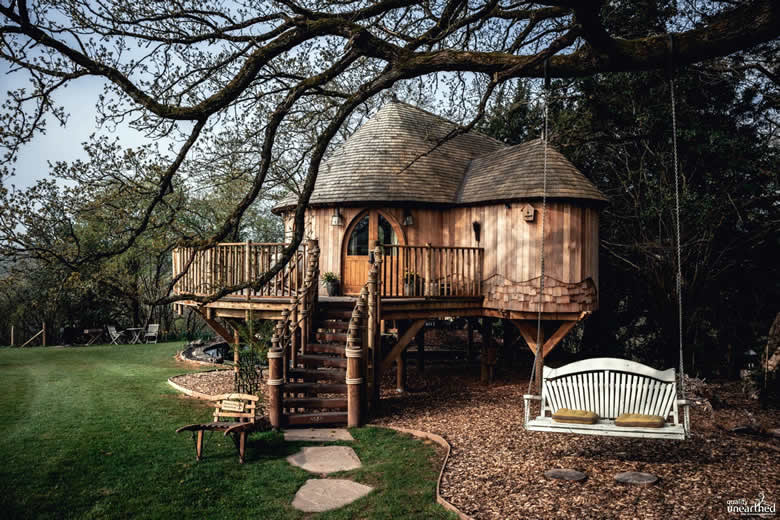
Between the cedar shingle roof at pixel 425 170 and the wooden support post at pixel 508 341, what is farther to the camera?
the wooden support post at pixel 508 341

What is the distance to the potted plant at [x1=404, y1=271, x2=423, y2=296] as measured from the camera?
11.2 meters

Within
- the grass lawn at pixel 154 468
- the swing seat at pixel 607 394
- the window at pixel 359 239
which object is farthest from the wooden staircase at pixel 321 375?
the swing seat at pixel 607 394

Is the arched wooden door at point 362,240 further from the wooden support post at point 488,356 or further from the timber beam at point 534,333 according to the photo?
the timber beam at point 534,333

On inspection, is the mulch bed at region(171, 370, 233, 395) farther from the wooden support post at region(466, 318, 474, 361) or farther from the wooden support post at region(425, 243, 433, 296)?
the wooden support post at region(466, 318, 474, 361)

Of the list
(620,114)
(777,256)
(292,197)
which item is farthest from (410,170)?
(777,256)

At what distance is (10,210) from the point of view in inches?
227

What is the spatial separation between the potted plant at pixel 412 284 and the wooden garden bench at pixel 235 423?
394cm

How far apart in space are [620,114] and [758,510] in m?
12.1

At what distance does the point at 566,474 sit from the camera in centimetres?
620

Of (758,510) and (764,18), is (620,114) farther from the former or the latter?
(758,510)

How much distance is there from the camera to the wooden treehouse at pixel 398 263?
398 inches

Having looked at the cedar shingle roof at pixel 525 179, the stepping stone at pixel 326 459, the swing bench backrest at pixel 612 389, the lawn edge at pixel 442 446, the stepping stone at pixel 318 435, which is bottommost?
the stepping stone at pixel 318 435

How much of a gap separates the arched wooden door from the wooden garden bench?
208 inches

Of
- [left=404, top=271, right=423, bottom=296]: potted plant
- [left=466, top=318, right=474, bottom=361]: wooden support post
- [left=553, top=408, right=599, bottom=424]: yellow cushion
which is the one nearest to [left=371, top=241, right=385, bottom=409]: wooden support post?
[left=404, top=271, right=423, bottom=296]: potted plant
